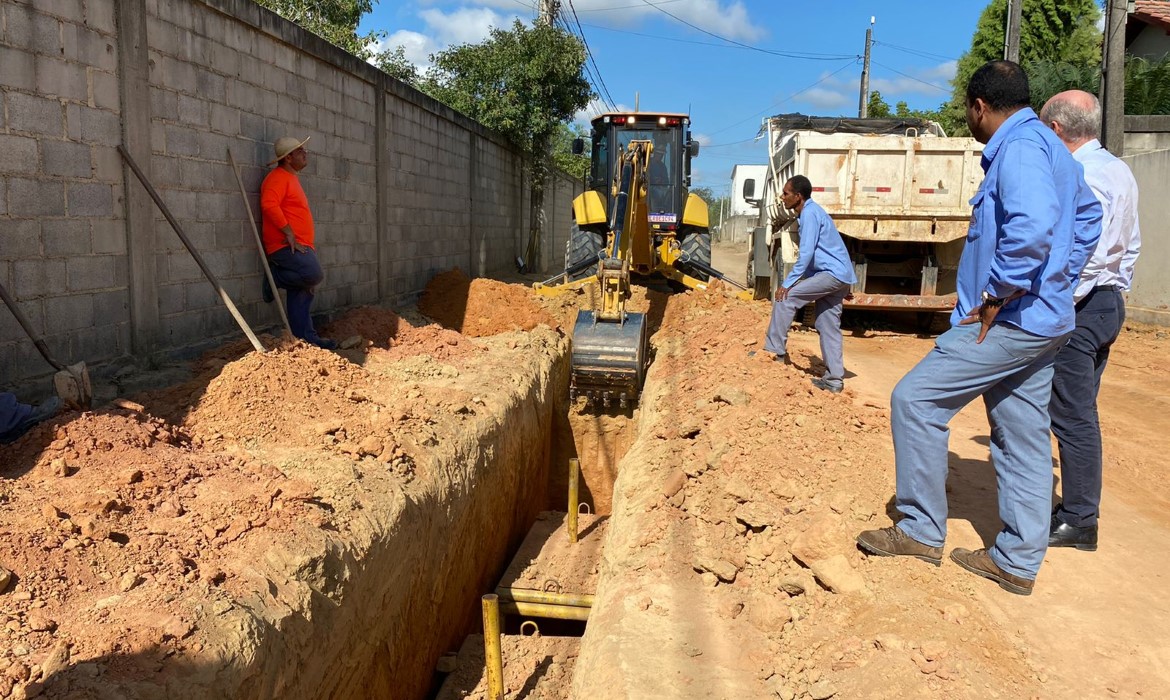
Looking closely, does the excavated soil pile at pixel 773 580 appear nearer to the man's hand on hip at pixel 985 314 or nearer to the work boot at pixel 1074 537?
the work boot at pixel 1074 537

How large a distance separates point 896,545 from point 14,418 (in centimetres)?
403

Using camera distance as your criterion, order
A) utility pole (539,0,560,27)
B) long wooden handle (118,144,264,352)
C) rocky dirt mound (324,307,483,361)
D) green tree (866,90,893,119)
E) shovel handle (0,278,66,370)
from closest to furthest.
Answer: shovel handle (0,278,66,370) < long wooden handle (118,144,264,352) < rocky dirt mound (324,307,483,361) < utility pole (539,0,560,27) < green tree (866,90,893,119)

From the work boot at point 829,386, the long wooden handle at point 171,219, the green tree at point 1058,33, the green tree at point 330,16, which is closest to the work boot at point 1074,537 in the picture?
the work boot at point 829,386

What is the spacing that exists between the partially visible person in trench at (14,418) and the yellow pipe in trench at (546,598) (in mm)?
3301

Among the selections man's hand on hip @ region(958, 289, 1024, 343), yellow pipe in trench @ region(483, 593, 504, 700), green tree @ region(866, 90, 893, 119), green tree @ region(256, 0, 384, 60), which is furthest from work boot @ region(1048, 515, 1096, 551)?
green tree @ region(866, 90, 893, 119)

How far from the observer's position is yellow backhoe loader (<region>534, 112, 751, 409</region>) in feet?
22.8

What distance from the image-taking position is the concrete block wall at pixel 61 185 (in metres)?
4.15

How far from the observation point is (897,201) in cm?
932

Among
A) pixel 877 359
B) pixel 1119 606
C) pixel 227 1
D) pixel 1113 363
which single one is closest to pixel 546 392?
pixel 877 359

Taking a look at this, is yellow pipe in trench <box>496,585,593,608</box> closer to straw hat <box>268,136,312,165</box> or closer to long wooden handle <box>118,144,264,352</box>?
long wooden handle <box>118,144,264,352</box>

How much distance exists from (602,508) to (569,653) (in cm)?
351

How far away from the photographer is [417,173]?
10219 mm

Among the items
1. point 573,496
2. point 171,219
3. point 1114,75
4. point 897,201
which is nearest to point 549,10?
point 897,201

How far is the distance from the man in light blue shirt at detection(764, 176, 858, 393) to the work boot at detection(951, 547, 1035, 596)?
292cm
